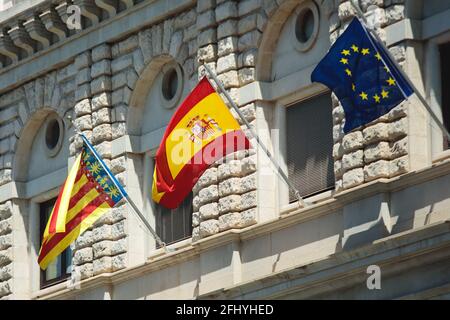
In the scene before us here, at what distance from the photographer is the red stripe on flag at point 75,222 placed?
5319 cm

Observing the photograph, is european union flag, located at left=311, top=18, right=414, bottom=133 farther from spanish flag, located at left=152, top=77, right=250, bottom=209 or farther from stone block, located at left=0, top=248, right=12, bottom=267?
stone block, located at left=0, top=248, right=12, bottom=267

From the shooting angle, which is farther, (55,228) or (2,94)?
(2,94)

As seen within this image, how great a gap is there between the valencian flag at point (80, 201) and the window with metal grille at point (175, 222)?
6.33 feet

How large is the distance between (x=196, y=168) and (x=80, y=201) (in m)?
4.63

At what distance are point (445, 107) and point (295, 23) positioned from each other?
5484 millimetres

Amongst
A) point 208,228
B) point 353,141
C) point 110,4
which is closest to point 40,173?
point 110,4

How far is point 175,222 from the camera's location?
54.6 meters

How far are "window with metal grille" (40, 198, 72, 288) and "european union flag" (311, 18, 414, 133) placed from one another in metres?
13.1

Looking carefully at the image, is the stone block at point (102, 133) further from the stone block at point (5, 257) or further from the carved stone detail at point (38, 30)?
the stone block at point (5, 257)

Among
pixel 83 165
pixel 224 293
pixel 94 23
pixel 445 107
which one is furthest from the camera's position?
pixel 94 23

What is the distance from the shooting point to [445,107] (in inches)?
1857

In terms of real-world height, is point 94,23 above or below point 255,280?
above
